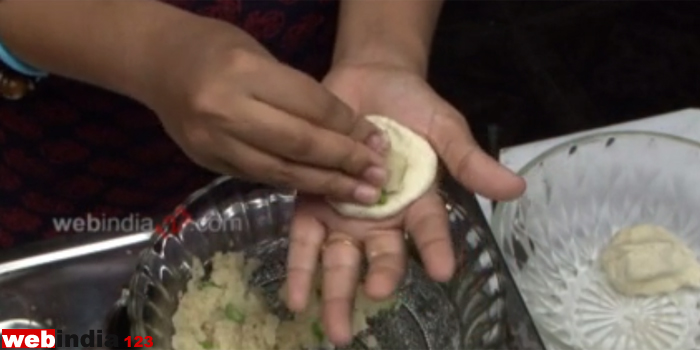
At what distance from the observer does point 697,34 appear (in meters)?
1.65

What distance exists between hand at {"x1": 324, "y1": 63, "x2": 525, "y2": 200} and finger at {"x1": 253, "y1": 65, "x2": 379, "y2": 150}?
0.11m

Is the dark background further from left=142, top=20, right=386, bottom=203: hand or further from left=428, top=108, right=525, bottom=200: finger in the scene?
left=142, top=20, right=386, bottom=203: hand

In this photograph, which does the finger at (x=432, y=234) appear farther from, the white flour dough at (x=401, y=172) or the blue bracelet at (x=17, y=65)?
the blue bracelet at (x=17, y=65)

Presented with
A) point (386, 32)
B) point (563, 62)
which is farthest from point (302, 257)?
point (563, 62)

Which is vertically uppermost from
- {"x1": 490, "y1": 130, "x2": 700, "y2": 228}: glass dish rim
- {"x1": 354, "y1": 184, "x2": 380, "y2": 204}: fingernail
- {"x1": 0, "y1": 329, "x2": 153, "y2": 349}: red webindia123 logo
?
{"x1": 490, "y1": 130, "x2": 700, "y2": 228}: glass dish rim

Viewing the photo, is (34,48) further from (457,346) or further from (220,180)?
(457,346)

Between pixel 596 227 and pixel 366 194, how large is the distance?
26cm

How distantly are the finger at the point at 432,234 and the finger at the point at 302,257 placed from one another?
2.9 inches

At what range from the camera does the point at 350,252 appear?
0.70 meters

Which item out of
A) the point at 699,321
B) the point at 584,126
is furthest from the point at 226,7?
the point at 584,126

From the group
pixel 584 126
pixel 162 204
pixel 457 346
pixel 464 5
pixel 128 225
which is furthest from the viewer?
pixel 464 5

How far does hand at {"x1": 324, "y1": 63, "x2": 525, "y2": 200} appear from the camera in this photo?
0.67 m

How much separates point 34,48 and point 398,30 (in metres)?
0.32

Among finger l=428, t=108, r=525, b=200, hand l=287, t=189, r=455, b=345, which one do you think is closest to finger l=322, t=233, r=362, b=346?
hand l=287, t=189, r=455, b=345
